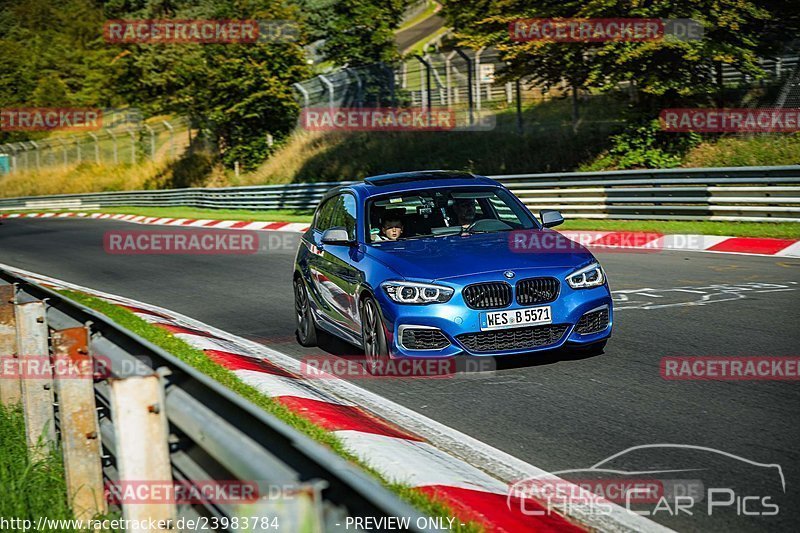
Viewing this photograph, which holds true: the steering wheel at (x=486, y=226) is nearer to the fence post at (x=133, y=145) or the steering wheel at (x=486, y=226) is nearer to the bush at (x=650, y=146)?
the bush at (x=650, y=146)

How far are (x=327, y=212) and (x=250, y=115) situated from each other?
3527 cm

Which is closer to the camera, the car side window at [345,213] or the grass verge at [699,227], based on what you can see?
the car side window at [345,213]

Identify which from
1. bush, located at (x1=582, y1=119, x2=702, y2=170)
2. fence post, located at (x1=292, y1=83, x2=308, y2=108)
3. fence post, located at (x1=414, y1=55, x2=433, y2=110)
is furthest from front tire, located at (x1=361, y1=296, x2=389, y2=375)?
fence post, located at (x1=292, y1=83, x2=308, y2=108)

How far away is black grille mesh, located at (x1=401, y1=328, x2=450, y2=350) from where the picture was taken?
806 cm

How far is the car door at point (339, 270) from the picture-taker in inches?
355

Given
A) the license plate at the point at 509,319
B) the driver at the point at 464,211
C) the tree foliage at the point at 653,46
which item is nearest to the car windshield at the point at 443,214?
the driver at the point at 464,211

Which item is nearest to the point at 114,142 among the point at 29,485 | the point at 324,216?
the point at 324,216

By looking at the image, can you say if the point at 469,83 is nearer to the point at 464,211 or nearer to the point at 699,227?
the point at 699,227

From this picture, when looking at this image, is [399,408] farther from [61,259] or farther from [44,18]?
[44,18]

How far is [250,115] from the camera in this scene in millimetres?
45031

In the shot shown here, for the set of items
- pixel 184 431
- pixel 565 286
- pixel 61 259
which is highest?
pixel 184 431

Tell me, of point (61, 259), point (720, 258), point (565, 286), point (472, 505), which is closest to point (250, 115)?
point (61, 259)

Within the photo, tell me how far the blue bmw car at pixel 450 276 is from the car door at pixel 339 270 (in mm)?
15

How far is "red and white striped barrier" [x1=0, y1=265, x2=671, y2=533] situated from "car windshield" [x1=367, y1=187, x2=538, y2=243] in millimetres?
1520
